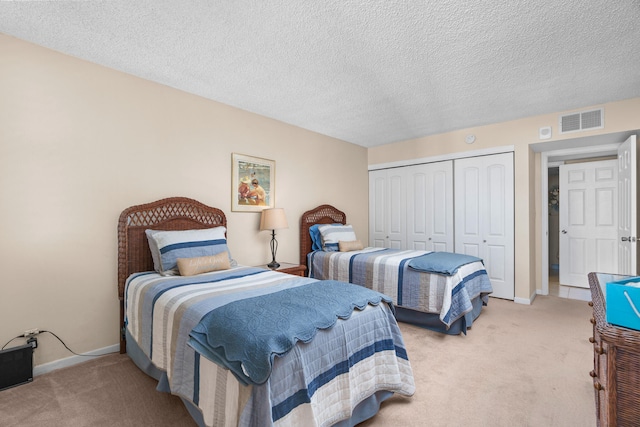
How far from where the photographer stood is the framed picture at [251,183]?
354 cm

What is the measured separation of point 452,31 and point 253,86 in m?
1.84

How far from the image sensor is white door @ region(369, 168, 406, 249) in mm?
5164

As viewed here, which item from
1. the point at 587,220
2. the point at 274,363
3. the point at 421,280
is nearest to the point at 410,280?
the point at 421,280

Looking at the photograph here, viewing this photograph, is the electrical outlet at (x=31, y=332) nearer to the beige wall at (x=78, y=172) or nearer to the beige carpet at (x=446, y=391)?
the beige wall at (x=78, y=172)

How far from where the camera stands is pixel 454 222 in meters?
4.59

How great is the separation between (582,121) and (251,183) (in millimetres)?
4130

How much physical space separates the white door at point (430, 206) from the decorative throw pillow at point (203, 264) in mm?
3328

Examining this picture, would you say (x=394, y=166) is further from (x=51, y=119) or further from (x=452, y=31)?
(x=51, y=119)

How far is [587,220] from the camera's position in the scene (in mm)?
4715

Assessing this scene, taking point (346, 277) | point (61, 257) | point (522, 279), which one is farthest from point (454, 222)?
point (61, 257)

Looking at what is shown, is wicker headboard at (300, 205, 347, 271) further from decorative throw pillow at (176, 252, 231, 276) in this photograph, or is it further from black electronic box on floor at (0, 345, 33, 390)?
black electronic box on floor at (0, 345, 33, 390)

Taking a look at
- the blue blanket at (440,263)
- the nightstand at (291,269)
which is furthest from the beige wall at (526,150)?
the nightstand at (291,269)

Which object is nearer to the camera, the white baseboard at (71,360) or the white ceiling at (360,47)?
the white ceiling at (360,47)

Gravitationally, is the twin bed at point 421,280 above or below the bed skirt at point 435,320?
above
